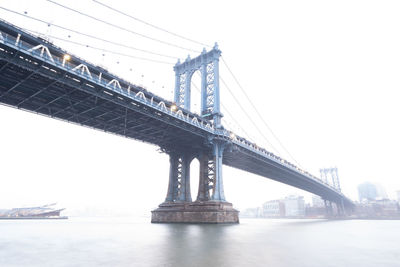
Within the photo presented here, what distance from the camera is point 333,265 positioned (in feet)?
30.3

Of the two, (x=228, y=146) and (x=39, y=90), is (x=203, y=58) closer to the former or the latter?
(x=228, y=146)

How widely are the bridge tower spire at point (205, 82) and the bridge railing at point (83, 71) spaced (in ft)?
39.8

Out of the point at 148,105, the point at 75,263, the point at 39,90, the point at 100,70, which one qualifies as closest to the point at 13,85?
the point at 39,90

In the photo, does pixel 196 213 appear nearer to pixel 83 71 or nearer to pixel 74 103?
pixel 74 103

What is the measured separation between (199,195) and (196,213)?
15.8 feet

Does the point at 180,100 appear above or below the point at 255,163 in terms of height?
above

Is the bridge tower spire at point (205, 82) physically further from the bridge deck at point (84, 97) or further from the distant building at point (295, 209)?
the distant building at point (295, 209)

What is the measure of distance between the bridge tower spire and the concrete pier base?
49.2ft

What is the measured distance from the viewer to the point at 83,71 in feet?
88.8

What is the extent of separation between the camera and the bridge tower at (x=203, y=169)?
4103cm

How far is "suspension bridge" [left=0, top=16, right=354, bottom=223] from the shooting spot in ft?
82.8

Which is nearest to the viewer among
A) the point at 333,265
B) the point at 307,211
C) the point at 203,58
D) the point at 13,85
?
the point at 333,265

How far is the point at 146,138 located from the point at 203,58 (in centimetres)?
2259

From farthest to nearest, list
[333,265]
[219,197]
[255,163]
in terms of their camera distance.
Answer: [255,163] → [219,197] → [333,265]
